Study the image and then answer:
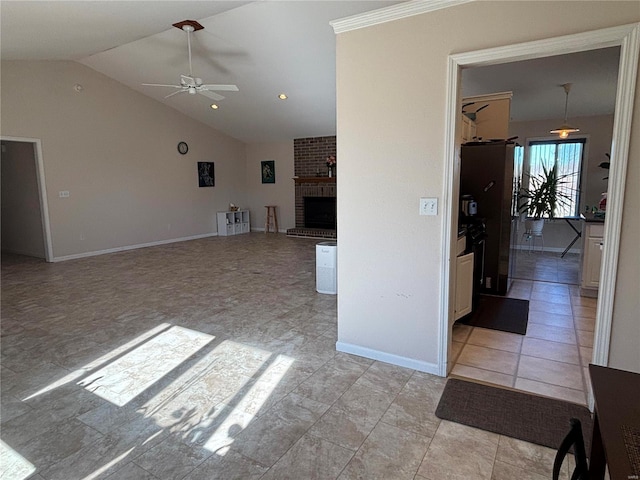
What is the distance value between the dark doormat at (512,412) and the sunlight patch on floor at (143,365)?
75.3 inches

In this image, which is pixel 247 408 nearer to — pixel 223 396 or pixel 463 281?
pixel 223 396

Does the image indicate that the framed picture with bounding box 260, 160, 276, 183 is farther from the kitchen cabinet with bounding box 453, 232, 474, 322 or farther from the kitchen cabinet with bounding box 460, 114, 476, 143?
the kitchen cabinet with bounding box 453, 232, 474, 322

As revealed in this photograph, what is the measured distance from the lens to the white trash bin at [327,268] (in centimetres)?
450

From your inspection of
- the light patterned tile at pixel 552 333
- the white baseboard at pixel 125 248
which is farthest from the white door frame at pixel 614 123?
the white baseboard at pixel 125 248

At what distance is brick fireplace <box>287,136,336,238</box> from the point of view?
916 cm

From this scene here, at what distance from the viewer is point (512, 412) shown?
218 cm

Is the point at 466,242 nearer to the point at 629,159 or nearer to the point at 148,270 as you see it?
the point at 629,159

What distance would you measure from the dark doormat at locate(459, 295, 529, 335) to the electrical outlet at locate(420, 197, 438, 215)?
1630mm

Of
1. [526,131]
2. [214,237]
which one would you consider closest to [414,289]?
[526,131]

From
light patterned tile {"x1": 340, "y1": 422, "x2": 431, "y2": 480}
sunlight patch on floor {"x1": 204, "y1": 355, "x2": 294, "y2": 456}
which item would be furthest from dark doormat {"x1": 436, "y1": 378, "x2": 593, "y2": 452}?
sunlight patch on floor {"x1": 204, "y1": 355, "x2": 294, "y2": 456}

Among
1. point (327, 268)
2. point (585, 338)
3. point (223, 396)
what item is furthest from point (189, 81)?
point (585, 338)

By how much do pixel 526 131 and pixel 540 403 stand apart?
604 cm

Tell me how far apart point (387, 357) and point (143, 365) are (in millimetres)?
1820

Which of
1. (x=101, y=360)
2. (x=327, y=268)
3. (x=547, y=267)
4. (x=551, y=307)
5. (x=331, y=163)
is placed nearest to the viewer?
(x=101, y=360)
